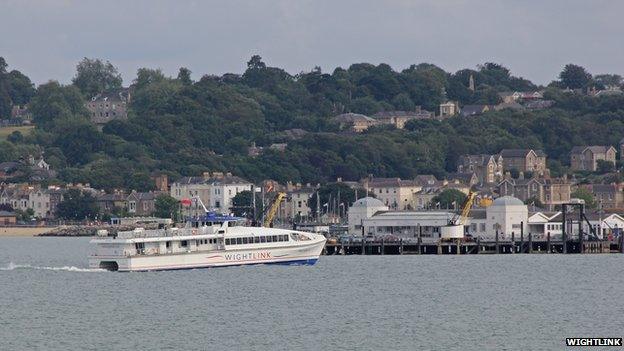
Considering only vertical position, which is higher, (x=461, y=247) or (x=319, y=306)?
(x=461, y=247)

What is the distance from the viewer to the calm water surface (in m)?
72.8

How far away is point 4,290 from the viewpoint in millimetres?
97750

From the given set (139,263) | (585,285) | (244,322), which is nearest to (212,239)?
(139,263)

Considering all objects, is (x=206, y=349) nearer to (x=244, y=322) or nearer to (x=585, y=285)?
(x=244, y=322)

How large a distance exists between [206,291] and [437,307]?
1375 centimetres

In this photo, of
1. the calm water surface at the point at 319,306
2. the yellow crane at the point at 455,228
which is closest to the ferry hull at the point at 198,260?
the calm water surface at the point at 319,306

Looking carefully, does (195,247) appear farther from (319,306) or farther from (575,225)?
(575,225)

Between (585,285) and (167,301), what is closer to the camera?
(167,301)

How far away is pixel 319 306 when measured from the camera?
86000 mm

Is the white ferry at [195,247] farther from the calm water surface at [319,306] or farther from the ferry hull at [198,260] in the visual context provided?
the calm water surface at [319,306]

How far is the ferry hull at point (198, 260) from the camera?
106 metres

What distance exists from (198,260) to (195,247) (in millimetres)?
810
